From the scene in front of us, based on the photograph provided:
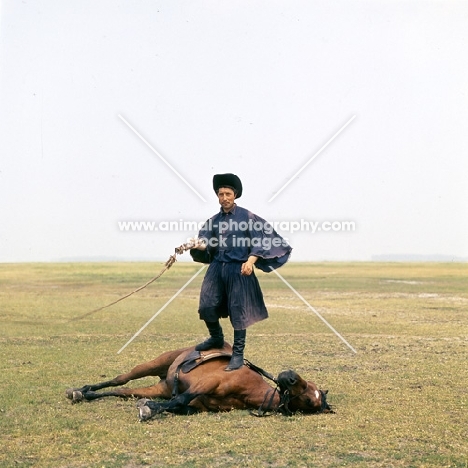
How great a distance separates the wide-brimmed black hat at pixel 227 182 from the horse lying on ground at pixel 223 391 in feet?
5.57

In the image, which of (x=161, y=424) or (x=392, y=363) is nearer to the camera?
(x=161, y=424)

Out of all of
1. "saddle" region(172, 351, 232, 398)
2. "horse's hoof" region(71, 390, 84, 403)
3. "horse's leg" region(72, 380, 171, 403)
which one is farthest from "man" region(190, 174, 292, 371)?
"horse's hoof" region(71, 390, 84, 403)

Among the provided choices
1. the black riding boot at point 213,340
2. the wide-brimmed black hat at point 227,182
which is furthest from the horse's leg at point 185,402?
the wide-brimmed black hat at point 227,182

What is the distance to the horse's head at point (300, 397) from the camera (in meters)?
6.74

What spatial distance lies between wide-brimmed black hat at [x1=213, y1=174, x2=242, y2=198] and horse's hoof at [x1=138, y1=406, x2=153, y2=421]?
2.34 m

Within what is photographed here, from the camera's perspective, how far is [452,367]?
1014 cm

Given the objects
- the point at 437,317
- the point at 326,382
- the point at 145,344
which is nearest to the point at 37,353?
the point at 145,344

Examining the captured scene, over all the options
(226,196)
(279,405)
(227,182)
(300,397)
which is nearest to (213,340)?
(279,405)

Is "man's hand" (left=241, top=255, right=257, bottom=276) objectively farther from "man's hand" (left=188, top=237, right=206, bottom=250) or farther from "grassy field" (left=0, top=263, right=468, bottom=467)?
"grassy field" (left=0, top=263, right=468, bottom=467)

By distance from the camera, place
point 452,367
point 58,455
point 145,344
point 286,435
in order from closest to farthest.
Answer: point 58,455 < point 286,435 < point 452,367 < point 145,344

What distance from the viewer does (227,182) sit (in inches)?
295

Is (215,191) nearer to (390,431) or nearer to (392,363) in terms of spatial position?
(390,431)

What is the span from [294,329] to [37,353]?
5821mm

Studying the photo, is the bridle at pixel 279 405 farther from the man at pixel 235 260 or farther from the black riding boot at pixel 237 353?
the man at pixel 235 260
